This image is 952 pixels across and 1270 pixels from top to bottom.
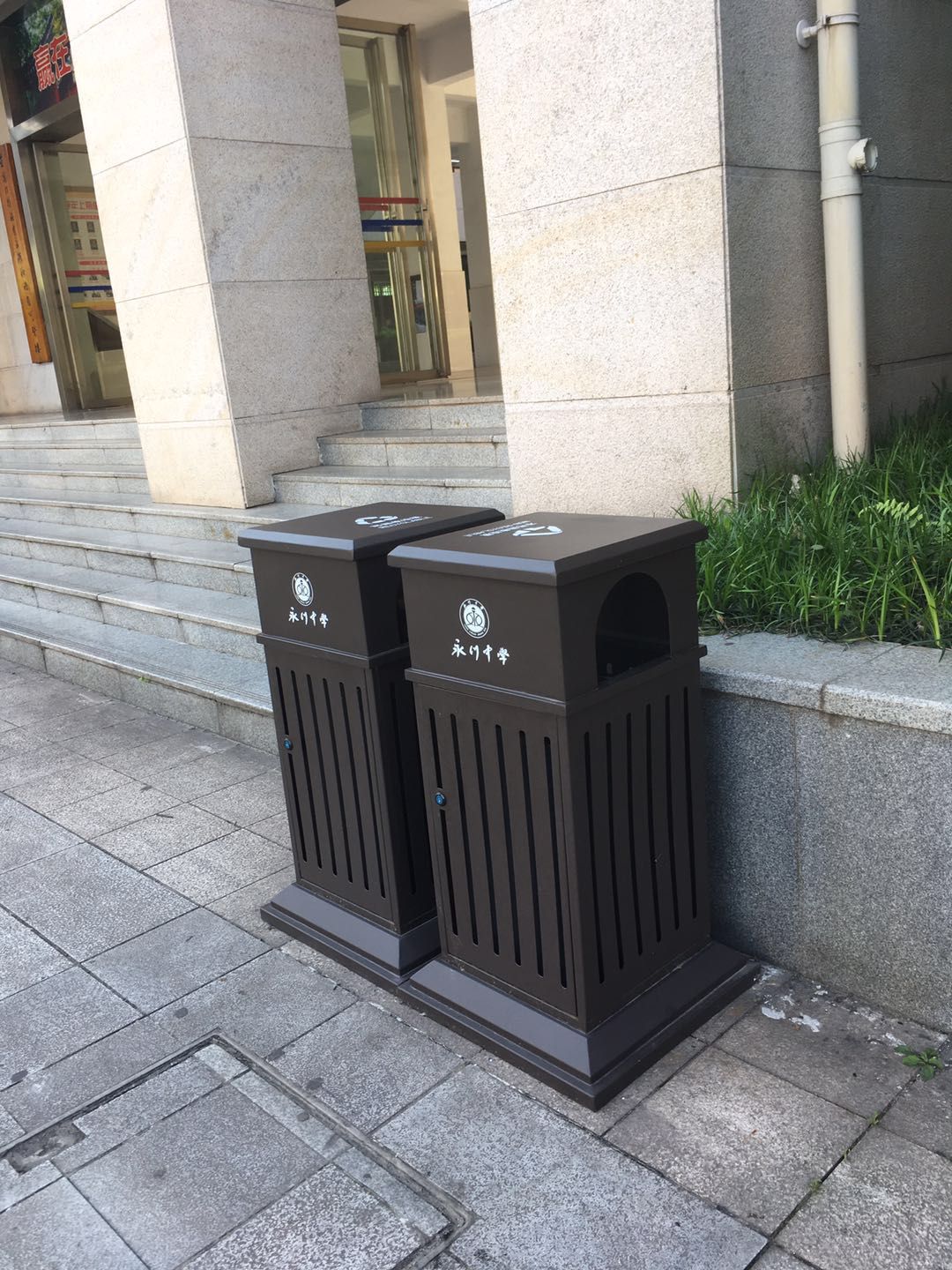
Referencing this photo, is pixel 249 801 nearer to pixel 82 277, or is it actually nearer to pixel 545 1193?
pixel 545 1193

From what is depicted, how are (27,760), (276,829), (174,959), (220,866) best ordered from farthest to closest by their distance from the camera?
(27,760) < (276,829) < (220,866) < (174,959)

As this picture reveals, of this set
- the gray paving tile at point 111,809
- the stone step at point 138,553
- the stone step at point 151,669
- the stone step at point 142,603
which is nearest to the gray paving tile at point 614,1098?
the gray paving tile at point 111,809

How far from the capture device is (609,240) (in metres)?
4.54

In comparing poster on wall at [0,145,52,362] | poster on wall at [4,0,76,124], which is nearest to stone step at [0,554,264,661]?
poster on wall at [4,0,76,124]

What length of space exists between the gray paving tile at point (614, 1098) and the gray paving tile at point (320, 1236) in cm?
52

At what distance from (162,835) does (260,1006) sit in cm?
156

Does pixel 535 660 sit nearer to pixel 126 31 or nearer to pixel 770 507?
pixel 770 507

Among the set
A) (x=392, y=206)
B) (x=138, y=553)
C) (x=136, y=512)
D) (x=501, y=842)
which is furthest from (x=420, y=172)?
(x=501, y=842)

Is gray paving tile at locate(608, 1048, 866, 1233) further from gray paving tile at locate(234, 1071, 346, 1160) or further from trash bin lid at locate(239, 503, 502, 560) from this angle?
trash bin lid at locate(239, 503, 502, 560)

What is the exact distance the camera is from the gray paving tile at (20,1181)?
268cm

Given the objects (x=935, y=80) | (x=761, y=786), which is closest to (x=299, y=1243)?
(x=761, y=786)

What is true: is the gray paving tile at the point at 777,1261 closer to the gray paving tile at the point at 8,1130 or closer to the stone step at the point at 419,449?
the gray paving tile at the point at 8,1130

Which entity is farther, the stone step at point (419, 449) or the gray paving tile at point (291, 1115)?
the stone step at point (419, 449)

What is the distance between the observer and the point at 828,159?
14.7 feet
